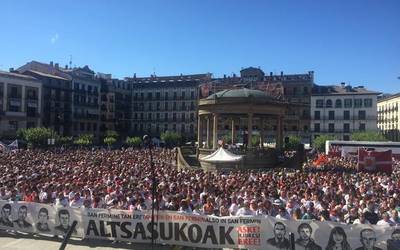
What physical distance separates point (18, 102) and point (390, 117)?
261 ft

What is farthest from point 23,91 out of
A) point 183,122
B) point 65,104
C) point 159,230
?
point 159,230

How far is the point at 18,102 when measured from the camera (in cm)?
8662

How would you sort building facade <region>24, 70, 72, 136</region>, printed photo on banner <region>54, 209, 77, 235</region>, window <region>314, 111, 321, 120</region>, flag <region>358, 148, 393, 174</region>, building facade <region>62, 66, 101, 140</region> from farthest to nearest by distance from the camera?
1. building facade <region>62, 66, 101, 140</region>
2. window <region>314, 111, 321, 120</region>
3. building facade <region>24, 70, 72, 136</region>
4. flag <region>358, 148, 393, 174</region>
5. printed photo on banner <region>54, 209, 77, 235</region>

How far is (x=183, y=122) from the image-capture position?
11156cm

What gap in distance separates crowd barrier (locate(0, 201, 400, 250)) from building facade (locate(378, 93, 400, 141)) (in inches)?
3798

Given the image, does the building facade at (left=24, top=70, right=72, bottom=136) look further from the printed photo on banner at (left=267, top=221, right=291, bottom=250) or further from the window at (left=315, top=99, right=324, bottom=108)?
the printed photo on banner at (left=267, top=221, right=291, bottom=250)

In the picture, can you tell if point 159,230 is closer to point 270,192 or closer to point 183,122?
point 270,192

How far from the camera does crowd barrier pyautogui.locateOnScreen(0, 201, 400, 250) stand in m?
13.6

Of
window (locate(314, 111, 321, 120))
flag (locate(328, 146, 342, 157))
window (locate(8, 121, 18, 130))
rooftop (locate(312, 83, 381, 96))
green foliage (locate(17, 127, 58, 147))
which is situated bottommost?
flag (locate(328, 146, 342, 157))

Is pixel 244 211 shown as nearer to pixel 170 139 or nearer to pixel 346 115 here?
pixel 170 139

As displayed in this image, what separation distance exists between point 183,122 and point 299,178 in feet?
285

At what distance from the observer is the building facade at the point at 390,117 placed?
10469cm

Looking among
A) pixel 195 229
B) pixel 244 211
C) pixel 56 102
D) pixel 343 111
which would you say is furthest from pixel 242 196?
pixel 343 111

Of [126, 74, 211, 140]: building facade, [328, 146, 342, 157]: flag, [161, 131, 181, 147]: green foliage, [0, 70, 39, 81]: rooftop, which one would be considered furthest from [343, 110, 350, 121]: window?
[0, 70, 39, 81]: rooftop
